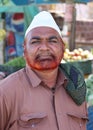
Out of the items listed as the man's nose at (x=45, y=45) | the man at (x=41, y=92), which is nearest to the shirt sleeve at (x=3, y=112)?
the man at (x=41, y=92)

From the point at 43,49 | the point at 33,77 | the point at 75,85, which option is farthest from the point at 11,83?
the point at 75,85

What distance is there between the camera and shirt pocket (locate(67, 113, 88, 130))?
209 cm

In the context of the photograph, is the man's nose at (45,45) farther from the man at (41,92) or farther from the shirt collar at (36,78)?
the shirt collar at (36,78)

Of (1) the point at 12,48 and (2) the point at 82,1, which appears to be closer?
(2) the point at 82,1

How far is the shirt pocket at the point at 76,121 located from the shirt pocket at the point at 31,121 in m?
0.16

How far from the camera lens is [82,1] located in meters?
6.25

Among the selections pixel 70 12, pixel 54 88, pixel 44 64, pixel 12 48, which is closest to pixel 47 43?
pixel 44 64

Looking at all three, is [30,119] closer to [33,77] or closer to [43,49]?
[33,77]

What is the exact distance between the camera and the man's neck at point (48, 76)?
2090 mm

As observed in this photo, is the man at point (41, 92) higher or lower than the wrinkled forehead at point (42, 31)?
lower

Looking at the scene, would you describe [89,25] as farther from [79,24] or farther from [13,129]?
[13,129]

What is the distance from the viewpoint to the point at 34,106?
2021 mm

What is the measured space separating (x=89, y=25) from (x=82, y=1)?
26.7 feet

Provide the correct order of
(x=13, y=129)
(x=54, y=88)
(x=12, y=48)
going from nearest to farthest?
1. (x=13, y=129)
2. (x=54, y=88)
3. (x=12, y=48)
